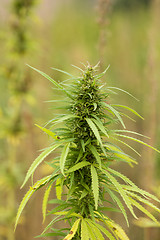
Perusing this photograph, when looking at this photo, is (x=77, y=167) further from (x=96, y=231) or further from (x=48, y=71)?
(x=48, y=71)

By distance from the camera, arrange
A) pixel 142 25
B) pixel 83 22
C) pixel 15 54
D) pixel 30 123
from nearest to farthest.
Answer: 1. pixel 15 54
2. pixel 30 123
3. pixel 142 25
4. pixel 83 22

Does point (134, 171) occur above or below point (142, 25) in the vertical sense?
below

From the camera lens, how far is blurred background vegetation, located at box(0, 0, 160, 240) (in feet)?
10.0

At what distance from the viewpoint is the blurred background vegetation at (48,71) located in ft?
10.0

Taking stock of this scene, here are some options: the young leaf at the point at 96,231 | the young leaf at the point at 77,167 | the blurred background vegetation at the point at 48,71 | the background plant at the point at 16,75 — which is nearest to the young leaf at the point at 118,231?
the young leaf at the point at 96,231

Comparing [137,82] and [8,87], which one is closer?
[8,87]

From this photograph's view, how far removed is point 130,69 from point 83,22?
3662 millimetres

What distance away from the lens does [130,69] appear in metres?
10.9

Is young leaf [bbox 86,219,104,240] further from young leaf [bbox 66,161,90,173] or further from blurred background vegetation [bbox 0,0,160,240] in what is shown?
blurred background vegetation [bbox 0,0,160,240]

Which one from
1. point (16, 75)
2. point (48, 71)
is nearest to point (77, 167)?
point (16, 75)

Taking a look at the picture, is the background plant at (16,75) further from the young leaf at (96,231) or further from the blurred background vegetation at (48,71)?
the young leaf at (96,231)

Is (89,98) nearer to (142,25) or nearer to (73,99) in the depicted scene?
(73,99)

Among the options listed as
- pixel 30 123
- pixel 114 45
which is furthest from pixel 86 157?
pixel 114 45

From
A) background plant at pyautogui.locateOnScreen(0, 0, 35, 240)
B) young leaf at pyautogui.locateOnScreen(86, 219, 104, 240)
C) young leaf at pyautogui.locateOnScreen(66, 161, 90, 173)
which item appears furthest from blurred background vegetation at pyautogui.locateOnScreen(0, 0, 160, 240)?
young leaf at pyautogui.locateOnScreen(86, 219, 104, 240)
